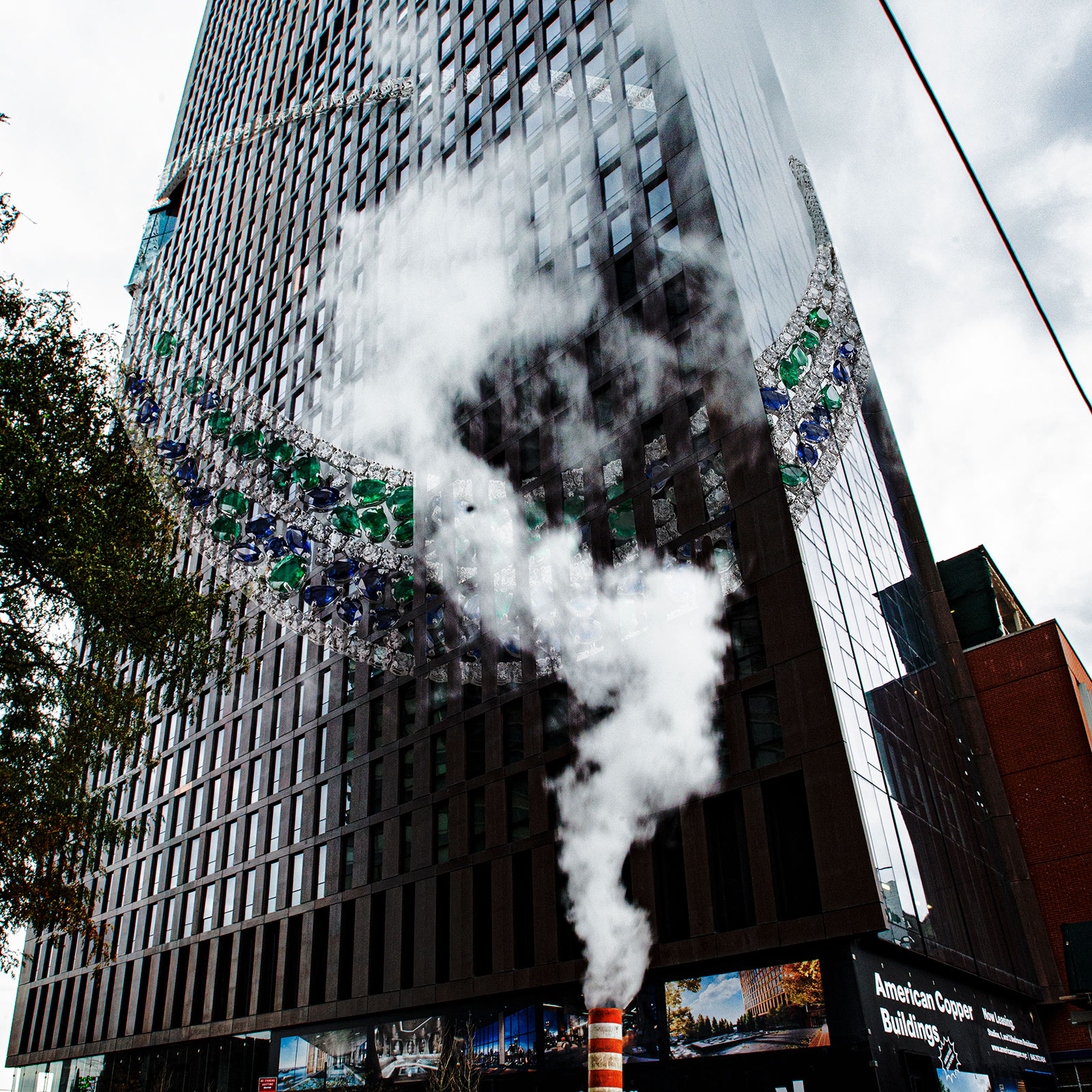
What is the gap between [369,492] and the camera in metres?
33.9

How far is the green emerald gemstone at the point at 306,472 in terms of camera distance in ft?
117

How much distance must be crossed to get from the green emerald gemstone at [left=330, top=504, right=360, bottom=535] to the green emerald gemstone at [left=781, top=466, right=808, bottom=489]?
16194mm

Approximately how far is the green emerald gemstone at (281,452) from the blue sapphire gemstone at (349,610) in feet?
22.1

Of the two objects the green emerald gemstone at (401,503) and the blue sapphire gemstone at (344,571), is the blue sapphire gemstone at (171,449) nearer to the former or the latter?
the blue sapphire gemstone at (344,571)

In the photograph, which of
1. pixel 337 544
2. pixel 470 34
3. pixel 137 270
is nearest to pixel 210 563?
pixel 337 544

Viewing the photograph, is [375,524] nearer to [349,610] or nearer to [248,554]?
[349,610]

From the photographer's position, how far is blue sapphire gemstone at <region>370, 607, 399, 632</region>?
3475cm

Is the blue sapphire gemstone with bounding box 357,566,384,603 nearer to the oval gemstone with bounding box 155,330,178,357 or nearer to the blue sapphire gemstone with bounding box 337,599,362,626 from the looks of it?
the blue sapphire gemstone with bounding box 337,599,362,626

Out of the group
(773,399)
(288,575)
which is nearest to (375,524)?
(288,575)

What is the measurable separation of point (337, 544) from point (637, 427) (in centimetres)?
1420

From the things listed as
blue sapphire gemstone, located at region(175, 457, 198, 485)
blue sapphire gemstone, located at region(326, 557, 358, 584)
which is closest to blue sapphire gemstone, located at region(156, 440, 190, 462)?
blue sapphire gemstone, located at region(175, 457, 198, 485)

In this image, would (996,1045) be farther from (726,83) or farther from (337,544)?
(726,83)

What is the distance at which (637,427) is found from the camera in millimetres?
27719

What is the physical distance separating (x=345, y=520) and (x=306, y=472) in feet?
14.3
